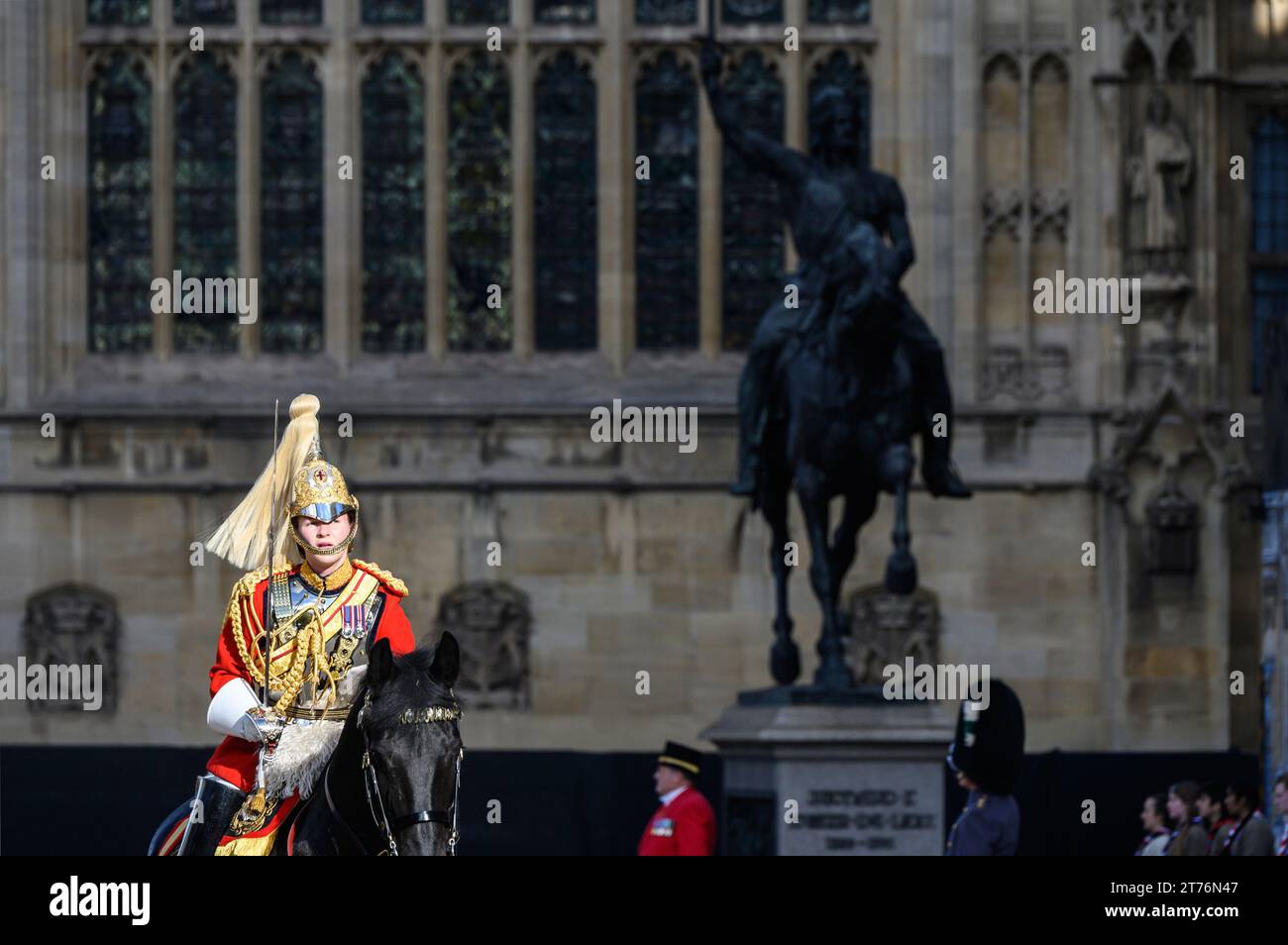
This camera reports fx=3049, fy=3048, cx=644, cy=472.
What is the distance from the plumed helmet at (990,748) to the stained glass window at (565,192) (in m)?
10.6

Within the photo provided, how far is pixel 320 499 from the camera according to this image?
8.41 metres

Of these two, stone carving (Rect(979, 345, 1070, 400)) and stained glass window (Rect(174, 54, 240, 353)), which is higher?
stained glass window (Rect(174, 54, 240, 353))

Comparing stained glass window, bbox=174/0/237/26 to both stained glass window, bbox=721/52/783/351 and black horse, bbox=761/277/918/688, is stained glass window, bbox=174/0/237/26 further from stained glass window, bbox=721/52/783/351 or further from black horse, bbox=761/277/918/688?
black horse, bbox=761/277/918/688

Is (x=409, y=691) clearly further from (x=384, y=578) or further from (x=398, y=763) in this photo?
(x=384, y=578)

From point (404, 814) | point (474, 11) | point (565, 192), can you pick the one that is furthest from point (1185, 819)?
point (474, 11)

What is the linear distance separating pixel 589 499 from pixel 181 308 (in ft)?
13.7

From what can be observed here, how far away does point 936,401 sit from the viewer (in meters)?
18.1

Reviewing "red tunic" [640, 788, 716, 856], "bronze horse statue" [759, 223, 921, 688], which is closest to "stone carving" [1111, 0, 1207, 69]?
"bronze horse statue" [759, 223, 921, 688]

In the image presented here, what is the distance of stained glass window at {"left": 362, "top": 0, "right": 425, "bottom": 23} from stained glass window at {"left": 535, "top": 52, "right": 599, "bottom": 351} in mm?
1270

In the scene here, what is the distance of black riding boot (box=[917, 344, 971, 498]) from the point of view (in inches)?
710

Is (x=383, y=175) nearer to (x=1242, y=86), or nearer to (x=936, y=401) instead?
(x=1242, y=86)

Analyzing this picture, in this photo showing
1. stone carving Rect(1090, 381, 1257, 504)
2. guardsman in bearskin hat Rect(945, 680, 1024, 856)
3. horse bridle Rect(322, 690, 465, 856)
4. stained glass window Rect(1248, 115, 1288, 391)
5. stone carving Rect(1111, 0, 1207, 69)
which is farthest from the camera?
stained glass window Rect(1248, 115, 1288, 391)
